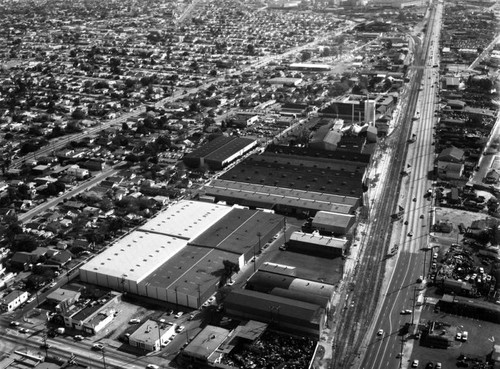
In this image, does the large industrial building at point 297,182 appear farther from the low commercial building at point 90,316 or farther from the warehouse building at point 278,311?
the low commercial building at point 90,316

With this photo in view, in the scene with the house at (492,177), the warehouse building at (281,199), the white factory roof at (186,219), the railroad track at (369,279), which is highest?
the white factory roof at (186,219)

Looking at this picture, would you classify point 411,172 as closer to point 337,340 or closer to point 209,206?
point 209,206

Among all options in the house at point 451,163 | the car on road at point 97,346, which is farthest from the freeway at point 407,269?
the car on road at point 97,346

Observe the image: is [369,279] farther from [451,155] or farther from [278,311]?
[451,155]

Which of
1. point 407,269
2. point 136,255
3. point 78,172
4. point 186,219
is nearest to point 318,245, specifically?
point 407,269

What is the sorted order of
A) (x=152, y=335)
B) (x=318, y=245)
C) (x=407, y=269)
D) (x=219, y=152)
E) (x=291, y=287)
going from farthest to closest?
(x=219, y=152) < (x=318, y=245) < (x=407, y=269) < (x=291, y=287) < (x=152, y=335)
